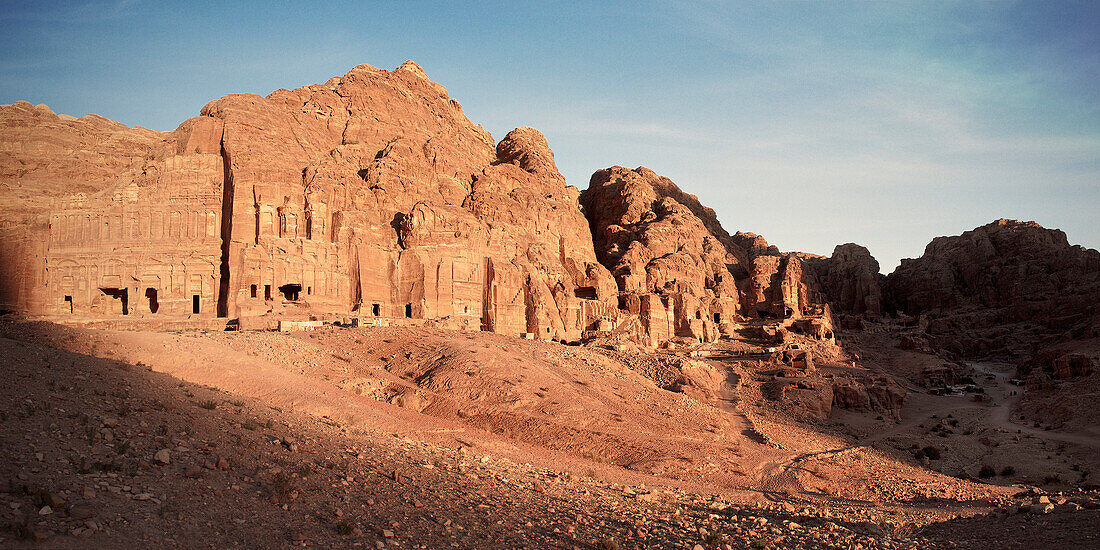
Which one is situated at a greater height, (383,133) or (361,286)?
(383,133)

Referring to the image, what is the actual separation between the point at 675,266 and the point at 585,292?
12369 millimetres

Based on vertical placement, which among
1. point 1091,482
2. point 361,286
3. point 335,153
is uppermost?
point 335,153

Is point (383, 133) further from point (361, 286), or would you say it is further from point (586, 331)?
point (586, 331)

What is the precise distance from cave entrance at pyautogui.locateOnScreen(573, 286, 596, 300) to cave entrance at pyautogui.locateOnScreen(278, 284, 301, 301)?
30.5 meters

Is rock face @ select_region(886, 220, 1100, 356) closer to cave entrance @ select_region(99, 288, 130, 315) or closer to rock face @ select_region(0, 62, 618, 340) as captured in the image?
rock face @ select_region(0, 62, 618, 340)

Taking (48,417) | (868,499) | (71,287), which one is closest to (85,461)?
(48,417)

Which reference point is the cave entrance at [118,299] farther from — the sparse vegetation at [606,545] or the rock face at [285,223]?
the sparse vegetation at [606,545]

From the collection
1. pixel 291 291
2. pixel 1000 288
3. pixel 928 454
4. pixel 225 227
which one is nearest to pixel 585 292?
pixel 291 291

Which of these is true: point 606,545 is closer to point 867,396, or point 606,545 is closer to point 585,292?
point 867,396

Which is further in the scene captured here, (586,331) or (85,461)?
(586,331)

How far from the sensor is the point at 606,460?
26.4 meters

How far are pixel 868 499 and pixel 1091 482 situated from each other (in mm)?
13711

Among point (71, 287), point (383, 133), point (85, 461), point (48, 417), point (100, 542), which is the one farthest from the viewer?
point (383, 133)

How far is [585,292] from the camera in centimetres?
7312
